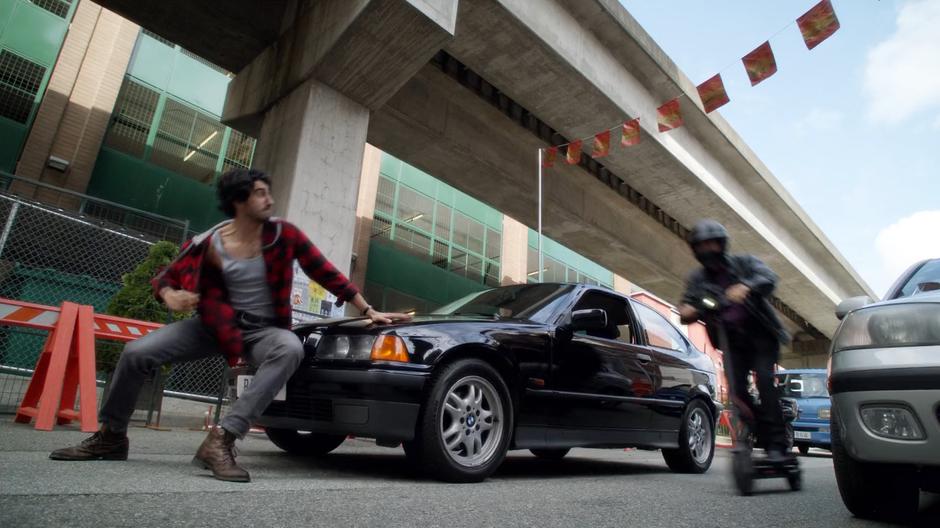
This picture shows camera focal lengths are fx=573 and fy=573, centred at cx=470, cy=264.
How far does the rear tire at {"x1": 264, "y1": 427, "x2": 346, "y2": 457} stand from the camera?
3.96 m

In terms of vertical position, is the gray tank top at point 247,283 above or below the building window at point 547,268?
below

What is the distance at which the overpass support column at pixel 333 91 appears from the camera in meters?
7.10

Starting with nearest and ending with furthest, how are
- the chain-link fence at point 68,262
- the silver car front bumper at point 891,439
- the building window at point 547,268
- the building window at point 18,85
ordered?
the silver car front bumper at point 891,439
the chain-link fence at point 68,262
the building window at point 18,85
the building window at point 547,268

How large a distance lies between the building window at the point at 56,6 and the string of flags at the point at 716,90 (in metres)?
10.9

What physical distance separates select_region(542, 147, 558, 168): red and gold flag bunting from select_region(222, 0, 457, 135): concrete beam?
471 cm

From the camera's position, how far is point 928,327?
2.38 meters

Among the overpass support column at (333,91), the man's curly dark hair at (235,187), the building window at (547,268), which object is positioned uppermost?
the building window at (547,268)

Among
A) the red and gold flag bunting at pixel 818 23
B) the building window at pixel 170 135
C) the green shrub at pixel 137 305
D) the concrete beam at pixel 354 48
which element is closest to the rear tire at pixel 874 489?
the concrete beam at pixel 354 48

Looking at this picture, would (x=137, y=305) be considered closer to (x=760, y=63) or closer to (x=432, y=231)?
(x=760, y=63)

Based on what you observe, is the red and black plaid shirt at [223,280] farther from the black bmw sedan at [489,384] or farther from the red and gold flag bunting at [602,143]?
the red and gold flag bunting at [602,143]

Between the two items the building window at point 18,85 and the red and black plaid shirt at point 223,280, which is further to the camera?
the building window at point 18,85

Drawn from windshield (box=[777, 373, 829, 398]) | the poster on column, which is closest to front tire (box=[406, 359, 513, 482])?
the poster on column

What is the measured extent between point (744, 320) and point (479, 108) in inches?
361

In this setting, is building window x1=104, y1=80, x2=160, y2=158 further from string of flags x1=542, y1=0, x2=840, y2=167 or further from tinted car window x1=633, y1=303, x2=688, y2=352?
tinted car window x1=633, y1=303, x2=688, y2=352
